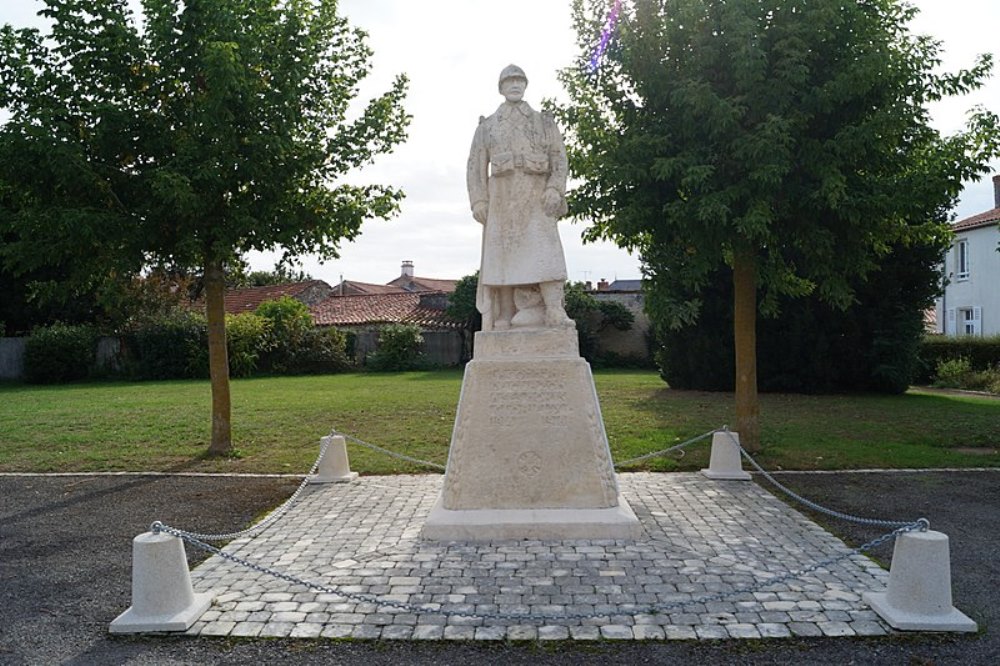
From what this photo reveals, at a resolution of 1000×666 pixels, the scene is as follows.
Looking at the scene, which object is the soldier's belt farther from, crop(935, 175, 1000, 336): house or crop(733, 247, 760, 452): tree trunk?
crop(935, 175, 1000, 336): house

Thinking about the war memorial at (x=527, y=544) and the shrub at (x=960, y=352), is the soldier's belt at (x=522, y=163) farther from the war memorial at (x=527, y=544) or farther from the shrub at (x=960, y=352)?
the shrub at (x=960, y=352)

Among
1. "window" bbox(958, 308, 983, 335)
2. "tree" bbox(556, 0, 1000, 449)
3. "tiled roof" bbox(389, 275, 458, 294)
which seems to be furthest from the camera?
"tiled roof" bbox(389, 275, 458, 294)

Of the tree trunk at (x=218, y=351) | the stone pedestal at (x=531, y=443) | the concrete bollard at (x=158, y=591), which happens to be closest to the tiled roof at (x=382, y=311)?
the tree trunk at (x=218, y=351)

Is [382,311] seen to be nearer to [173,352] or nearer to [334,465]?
[173,352]

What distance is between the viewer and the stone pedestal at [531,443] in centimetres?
623

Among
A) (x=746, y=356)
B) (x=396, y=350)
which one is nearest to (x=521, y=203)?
(x=746, y=356)

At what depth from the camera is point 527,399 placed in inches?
249

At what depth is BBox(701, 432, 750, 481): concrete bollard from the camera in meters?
8.41

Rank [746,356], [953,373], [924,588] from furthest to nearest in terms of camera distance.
A: [953,373], [746,356], [924,588]

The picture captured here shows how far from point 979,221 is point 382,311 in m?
24.9

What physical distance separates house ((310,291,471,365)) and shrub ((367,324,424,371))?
1.21m

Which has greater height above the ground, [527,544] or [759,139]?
[759,139]

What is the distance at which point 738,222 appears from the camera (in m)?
8.34

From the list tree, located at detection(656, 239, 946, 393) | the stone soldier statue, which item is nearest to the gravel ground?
the stone soldier statue
